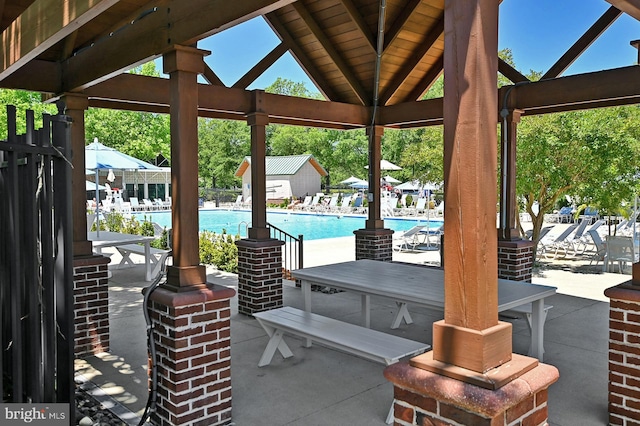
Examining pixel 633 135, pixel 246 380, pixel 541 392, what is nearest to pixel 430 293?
pixel 246 380

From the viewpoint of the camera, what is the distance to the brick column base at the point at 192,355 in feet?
12.3

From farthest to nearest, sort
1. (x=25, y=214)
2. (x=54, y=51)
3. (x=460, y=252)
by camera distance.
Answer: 1. (x=54, y=51)
2. (x=25, y=214)
3. (x=460, y=252)

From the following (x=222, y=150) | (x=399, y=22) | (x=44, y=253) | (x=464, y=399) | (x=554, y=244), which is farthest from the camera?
(x=222, y=150)

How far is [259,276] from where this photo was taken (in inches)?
278

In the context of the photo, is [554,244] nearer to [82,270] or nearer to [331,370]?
[331,370]

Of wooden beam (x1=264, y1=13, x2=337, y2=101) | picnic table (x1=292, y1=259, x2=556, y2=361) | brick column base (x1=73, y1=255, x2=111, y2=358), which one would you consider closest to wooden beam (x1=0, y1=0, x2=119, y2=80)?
brick column base (x1=73, y1=255, x2=111, y2=358)

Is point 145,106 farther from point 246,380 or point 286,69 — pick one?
point 286,69

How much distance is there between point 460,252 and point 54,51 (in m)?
4.96

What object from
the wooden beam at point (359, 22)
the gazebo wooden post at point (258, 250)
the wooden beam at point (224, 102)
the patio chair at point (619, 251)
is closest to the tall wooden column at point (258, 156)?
the gazebo wooden post at point (258, 250)

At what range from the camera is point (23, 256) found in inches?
135

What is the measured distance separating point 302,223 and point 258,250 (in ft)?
64.0

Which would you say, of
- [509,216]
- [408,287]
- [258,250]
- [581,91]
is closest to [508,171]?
[509,216]

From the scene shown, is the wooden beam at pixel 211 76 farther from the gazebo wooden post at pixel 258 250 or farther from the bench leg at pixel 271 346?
the bench leg at pixel 271 346

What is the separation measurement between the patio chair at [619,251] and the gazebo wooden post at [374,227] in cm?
468
